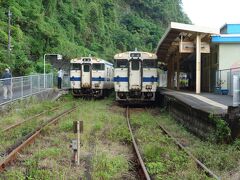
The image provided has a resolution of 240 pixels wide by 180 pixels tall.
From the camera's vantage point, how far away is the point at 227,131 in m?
12.4

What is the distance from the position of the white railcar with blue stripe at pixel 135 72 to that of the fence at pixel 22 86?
16.4 feet

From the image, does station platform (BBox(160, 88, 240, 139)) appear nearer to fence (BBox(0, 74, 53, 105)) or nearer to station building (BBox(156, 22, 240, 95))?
station building (BBox(156, 22, 240, 95))

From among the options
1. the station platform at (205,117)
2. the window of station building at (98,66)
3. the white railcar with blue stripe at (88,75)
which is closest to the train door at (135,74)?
the station platform at (205,117)

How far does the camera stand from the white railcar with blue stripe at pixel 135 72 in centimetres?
2803

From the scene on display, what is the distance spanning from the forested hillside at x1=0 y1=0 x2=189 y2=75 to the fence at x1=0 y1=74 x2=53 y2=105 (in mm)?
2459

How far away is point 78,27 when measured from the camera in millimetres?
64250

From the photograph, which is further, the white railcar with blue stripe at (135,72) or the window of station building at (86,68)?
the window of station building at (86,68)

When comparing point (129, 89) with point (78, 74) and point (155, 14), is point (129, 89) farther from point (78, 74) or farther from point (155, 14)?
point (155, 14)

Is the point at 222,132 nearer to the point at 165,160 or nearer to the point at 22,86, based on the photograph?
the point at 165,160

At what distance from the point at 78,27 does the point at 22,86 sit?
126 feet

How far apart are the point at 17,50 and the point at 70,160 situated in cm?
2715

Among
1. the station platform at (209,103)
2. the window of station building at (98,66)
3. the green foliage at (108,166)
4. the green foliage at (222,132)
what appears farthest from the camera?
the window of station building at (98,66)

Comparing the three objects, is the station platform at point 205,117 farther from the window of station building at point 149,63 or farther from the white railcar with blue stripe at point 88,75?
the white railcar with blue stripe at point 88,75

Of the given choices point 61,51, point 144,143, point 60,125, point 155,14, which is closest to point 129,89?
point 60,125
